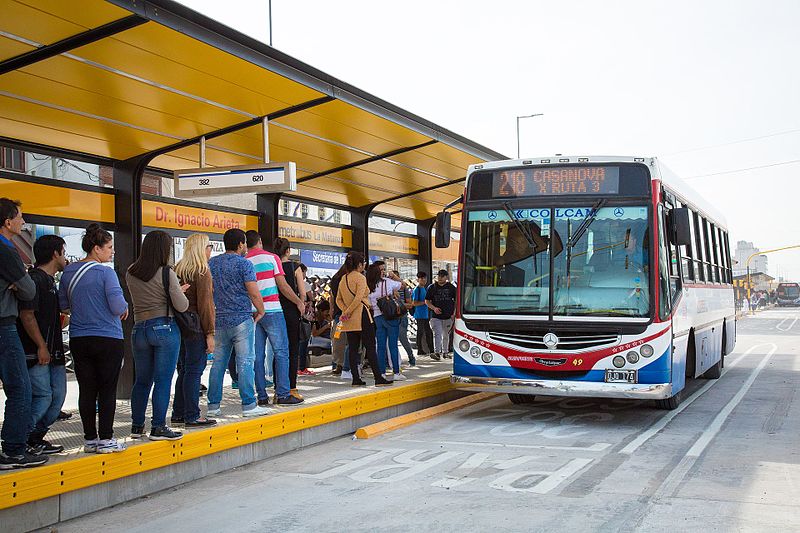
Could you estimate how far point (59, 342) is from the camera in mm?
6844

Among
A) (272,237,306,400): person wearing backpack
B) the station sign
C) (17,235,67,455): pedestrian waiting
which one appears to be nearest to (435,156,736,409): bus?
(272,237,306,400): person wearing backpack

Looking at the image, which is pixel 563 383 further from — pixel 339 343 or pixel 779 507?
pixel 339 343

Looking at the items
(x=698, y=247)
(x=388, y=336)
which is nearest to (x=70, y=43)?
(x=388, y=336)

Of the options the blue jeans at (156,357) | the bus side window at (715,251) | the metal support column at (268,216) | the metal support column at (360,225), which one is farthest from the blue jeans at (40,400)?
the bus side window at (715,251)

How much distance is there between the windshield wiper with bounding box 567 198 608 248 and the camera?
33.1 ft

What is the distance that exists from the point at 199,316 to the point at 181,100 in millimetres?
3012

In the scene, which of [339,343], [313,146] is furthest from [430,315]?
[313,146]

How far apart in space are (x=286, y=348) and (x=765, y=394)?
7.57 meters

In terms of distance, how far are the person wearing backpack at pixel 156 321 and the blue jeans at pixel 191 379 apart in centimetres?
52

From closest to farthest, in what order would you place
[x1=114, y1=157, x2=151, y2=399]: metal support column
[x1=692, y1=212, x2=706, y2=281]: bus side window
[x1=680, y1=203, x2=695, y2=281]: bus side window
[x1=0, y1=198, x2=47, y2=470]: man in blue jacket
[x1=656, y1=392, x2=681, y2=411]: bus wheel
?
[x1=0, y1=198, x2=47, y2=470]: man in blue jacket, [x1=656, y1=392, x2=681, y2=411]: bus wheel, [x1=680, y1=203, x2=695, y2=281]: bus side window, [x1=114, y1=157, x2=151, y2=399]: metal support column, [x1=692, y1=212, x2=706, y2=281]: bus side window

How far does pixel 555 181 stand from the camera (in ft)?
34.2

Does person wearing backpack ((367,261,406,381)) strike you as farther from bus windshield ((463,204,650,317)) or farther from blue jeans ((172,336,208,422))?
blue jeans ((172,336,208,422))

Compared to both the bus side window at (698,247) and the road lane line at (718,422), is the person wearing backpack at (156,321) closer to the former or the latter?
the road lane line at (718,422)

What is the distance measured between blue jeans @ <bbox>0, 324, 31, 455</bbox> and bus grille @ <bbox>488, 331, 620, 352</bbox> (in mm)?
5540
